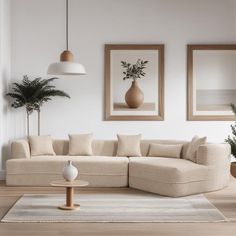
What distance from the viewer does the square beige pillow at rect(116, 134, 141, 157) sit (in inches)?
344

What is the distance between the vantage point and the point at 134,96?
9.30m

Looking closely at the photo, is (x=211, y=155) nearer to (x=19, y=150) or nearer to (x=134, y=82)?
(x=134, y=82)

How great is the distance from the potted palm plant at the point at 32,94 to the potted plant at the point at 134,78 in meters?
1.09

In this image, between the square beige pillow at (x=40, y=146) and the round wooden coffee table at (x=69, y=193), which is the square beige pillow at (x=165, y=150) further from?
the round wooden coffee table at (x=69, y=193)

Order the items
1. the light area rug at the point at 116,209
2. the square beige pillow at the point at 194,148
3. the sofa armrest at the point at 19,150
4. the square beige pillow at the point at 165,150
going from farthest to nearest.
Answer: the square beige pillow at the point at 165,150 < the sofa armrest at the point at 19,150 < the square beige pillow at the point at 194,148 < the light area rug at the point at 116,209

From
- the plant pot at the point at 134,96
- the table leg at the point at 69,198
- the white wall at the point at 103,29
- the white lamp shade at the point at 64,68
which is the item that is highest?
the white wall at the point at 103,29

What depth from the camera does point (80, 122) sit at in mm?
9422

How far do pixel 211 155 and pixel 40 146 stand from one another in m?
2.83

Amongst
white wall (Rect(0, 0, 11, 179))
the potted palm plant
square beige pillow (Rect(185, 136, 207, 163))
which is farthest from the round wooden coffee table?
the potted palm plant

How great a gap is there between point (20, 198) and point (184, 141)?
10.1 feet

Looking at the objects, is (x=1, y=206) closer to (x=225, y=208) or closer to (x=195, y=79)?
(x=225, y=208)

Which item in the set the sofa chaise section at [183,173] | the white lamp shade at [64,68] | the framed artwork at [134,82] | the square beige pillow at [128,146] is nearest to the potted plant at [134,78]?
the framed artwork at [134,82]

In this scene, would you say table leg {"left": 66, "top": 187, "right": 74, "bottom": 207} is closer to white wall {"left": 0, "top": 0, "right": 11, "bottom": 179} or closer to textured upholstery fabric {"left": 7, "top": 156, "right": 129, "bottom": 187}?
textured upholstery fabric {"left": 7, "top": 156, "right": 129, "bottom": 187}

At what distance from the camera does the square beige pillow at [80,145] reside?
8.76 m
